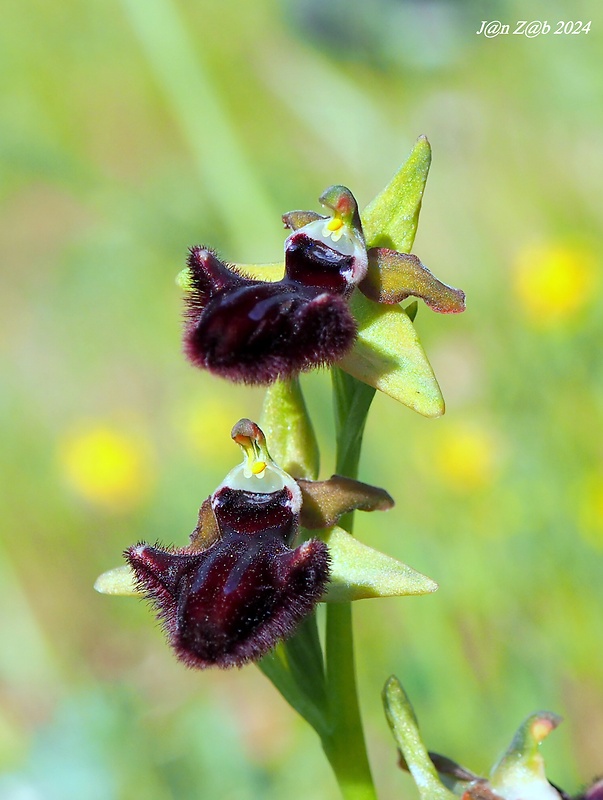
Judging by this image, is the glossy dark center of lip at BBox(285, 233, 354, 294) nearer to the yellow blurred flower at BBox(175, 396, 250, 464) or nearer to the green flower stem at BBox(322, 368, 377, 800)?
the green flower stem at BBox(322, 368, 377, 800)

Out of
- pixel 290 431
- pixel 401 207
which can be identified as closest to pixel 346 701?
pixel 290 431

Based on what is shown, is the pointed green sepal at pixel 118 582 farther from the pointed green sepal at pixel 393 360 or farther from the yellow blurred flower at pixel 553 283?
the yellow blurred flower at pixel 553 283

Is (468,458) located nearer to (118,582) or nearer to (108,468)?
(108,468)

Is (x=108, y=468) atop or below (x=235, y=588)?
below

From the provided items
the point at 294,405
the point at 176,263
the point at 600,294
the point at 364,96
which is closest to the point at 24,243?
the point at 176,263

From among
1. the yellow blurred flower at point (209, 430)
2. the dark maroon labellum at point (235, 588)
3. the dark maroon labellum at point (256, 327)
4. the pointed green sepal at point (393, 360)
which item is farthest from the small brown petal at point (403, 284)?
the yellow blurred flower at point (209, 430)

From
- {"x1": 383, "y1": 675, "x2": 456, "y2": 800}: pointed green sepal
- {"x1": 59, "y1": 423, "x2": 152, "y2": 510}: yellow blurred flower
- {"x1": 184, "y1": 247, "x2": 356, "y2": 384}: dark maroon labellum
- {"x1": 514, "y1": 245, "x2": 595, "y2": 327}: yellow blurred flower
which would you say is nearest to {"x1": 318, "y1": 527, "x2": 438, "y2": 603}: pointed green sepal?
{"x1": 383, "y1": 675, "x2": 456, "y2": 800}: pointed green sepal

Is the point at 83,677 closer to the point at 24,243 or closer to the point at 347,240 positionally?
the point at 347,240
